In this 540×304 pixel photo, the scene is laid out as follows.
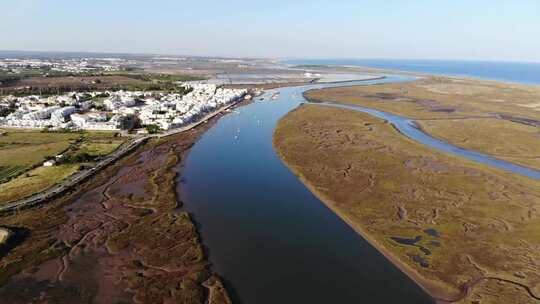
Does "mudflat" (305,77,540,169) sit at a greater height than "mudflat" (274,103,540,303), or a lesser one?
greater

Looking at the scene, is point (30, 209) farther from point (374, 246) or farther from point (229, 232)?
point (374, 246)

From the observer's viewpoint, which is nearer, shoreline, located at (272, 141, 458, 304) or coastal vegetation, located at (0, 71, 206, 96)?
shoreline, located at (272, 141, 458, 304)

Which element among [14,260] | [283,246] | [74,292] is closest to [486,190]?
[283,246]

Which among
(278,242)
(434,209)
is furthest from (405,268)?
(434,209)

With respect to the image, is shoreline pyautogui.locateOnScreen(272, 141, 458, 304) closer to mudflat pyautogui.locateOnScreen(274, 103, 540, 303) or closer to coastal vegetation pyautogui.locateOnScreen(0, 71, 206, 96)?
mudflat pyautogui.locateOnScreen(274, 103, 540, 303)

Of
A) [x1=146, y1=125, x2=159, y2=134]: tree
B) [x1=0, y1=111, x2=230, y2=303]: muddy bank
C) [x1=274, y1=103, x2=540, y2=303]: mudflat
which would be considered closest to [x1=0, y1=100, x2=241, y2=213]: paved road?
[x1=0, y1=111, x2=230, y2=303]: muddy bank

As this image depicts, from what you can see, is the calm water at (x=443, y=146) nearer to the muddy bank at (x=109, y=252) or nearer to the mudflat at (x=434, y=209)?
the mudflat at (x=434, y=209)
